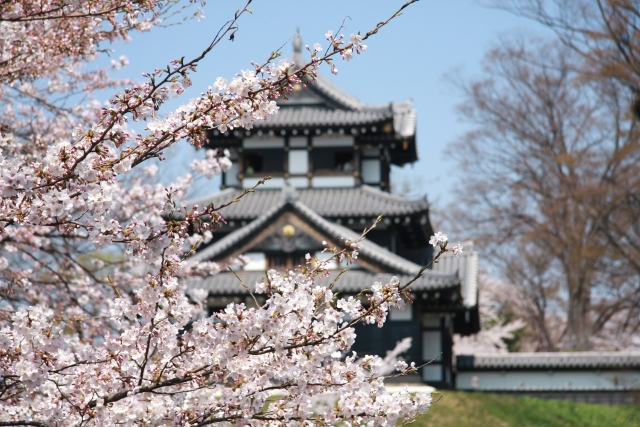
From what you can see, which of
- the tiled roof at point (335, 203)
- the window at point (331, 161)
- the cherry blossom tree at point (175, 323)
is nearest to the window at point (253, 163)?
the tiled roof at point (335, 203)

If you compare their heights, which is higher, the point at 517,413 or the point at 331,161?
the point at 331,161

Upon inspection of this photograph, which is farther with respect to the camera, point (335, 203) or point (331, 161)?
point (331, 161)

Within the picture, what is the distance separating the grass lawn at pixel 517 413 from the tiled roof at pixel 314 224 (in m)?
3.74

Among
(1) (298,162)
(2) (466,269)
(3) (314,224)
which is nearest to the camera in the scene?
(3) (314,224)

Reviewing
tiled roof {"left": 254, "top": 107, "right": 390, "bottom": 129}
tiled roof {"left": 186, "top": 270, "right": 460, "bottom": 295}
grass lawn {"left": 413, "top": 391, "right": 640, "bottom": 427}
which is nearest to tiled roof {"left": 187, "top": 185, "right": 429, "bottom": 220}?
tiled roof {"left": 186, "top": 270, "right": 460, "bottom": 295}

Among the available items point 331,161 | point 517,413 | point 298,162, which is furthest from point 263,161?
point 517,413

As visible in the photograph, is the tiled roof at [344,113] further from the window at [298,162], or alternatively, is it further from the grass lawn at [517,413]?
the grass lawn at [517,413]

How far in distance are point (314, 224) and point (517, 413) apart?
26.2 feet

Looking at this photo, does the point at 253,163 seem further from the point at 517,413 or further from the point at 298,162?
the point at 517,413

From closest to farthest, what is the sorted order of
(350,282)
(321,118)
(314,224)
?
(350,282), (314,224), (321,118)

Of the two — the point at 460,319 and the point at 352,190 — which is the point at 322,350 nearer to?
the point at 352,190

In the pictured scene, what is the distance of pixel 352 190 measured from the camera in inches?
1079

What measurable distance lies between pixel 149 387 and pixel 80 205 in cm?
118

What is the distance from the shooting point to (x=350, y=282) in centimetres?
2367
